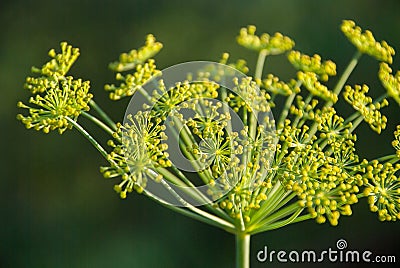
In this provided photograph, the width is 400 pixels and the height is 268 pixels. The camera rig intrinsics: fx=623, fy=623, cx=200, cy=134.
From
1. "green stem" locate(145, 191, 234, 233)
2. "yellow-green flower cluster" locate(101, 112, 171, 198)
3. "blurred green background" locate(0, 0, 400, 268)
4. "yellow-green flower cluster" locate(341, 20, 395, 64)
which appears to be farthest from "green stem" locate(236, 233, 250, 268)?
"blurred green background" locate(0, 0, 400, 268)

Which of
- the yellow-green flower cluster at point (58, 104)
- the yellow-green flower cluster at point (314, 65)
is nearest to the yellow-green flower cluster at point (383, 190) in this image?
the yellow-green flower cluster at point (314, 65)

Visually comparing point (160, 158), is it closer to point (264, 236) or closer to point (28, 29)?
point (264, 236)

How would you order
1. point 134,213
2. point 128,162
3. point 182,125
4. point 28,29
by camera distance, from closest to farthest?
point 128,162, point 182,125, point 134,213, point 28,29

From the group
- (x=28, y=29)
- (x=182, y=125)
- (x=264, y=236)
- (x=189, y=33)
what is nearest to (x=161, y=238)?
(x=264, y=236)

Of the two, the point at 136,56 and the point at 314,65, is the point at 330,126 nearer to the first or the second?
the point at 314,65

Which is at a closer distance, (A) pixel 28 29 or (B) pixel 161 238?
(B) pixel 161 238

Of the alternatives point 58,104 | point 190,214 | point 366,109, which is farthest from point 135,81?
point 366,109

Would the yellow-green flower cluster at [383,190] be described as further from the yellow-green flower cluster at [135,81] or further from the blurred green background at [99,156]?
the blurred green background at [99,156]
